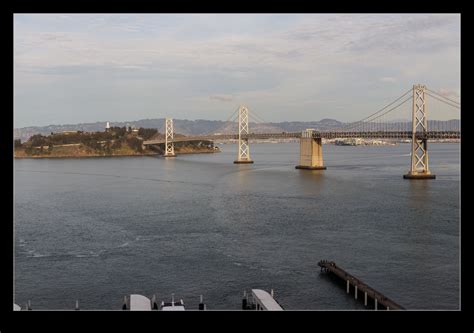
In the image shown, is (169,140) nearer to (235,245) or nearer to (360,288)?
(235,245)

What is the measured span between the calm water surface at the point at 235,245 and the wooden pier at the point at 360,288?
157 millimetres

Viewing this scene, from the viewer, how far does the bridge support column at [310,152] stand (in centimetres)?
2876

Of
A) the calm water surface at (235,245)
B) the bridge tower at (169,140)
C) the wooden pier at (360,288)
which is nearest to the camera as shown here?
the wooden pier at (360,288)

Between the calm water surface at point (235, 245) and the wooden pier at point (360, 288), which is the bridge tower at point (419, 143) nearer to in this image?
the calm water surface at point (235, 245)

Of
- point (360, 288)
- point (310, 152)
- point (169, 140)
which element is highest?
point (169, 140)

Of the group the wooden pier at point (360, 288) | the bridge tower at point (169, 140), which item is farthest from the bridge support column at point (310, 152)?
the wooden pier at point (360, 288)

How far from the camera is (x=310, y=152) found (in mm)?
29609

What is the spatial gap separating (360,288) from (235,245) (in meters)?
3.34

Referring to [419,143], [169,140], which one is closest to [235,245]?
[419,143]

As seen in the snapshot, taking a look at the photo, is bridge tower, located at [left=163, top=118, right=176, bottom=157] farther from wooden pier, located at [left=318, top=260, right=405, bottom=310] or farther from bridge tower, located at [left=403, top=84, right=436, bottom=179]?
wooden pier, located at [left=318, top=260, right=405, bottom=310]
